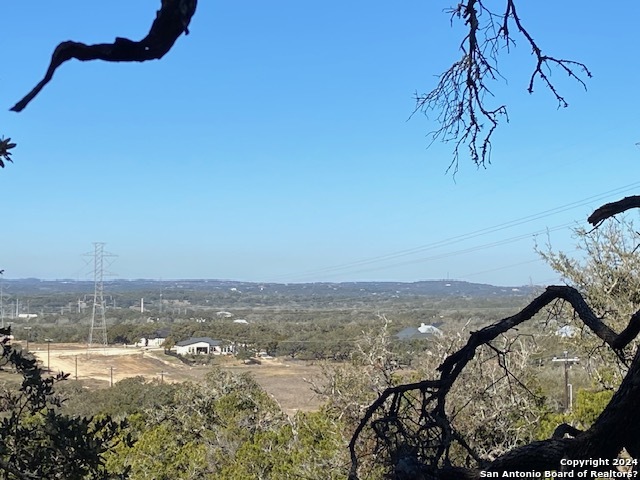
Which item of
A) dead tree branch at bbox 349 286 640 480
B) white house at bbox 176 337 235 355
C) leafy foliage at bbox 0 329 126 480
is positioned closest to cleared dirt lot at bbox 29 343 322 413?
white house at bbox 176 337 235 355

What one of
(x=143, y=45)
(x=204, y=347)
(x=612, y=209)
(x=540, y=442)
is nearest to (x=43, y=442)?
(x=540, y=442)

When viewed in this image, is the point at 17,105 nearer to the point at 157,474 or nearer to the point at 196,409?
the point at 157,474

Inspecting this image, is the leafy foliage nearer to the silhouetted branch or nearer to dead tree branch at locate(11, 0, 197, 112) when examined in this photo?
dead tree branch at locate(11, 0, 197, 112)

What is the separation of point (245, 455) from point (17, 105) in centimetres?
992

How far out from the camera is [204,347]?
187 feet

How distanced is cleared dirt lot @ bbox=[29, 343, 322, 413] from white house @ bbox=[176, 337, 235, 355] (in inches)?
106

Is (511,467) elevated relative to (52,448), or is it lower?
elevated

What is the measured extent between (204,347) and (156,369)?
44.3ft

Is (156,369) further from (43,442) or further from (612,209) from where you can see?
(612,209)

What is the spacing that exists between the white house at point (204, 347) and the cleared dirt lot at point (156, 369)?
2.69 meters

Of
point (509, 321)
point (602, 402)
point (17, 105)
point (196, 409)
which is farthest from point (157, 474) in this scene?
point (17, 105)

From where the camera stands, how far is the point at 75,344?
58.6 meters

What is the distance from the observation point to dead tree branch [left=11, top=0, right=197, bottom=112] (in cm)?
126

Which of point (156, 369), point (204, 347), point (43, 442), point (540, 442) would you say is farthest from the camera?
point (204, 347)
